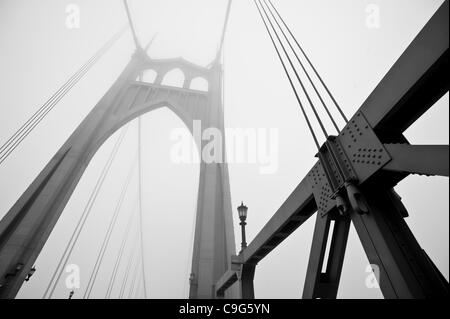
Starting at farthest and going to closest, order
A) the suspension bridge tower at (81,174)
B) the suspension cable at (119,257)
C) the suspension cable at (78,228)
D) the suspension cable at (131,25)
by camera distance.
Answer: the suspension cable at (119,257) < the suspension cable at (78,228) < the suspension cable at (131,25) < the suspension bridge tower at (81,174)

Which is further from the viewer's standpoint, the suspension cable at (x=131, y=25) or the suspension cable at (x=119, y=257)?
the suspension cable at (x=119, y=257)

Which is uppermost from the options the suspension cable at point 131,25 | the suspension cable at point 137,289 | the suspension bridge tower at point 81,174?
the suspension cable at point 131,25

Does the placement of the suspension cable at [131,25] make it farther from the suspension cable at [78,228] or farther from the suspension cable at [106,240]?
the suspension cable at [106,240]

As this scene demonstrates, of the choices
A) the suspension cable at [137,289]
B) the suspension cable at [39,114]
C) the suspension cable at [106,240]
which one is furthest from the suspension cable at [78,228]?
the suspension cable at [137,289]

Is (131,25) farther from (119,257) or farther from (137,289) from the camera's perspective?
(137,289)

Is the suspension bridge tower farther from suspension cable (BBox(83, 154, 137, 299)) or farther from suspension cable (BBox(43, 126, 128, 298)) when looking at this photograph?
suspension cable (BBox(83, 154, 137, 299))

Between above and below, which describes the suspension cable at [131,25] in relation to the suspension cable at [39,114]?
above

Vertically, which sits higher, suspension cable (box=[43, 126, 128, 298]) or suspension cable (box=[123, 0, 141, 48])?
suspension cable (box=[123, 0, 141, 48])

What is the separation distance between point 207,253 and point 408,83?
6.39 meters

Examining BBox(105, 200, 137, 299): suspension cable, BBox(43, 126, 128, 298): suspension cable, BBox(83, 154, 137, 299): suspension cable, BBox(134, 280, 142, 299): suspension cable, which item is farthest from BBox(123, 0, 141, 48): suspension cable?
BBox(134, 280, 142, 299): suspension cable

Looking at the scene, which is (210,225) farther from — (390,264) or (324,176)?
(390,264)

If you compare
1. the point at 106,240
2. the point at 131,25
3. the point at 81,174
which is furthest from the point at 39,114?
the point at 106,240

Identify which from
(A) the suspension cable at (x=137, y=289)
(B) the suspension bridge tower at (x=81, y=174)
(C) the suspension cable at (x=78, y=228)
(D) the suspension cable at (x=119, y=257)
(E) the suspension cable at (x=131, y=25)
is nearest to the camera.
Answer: (B) the suspension bridge tower at (x=81, y=174)
